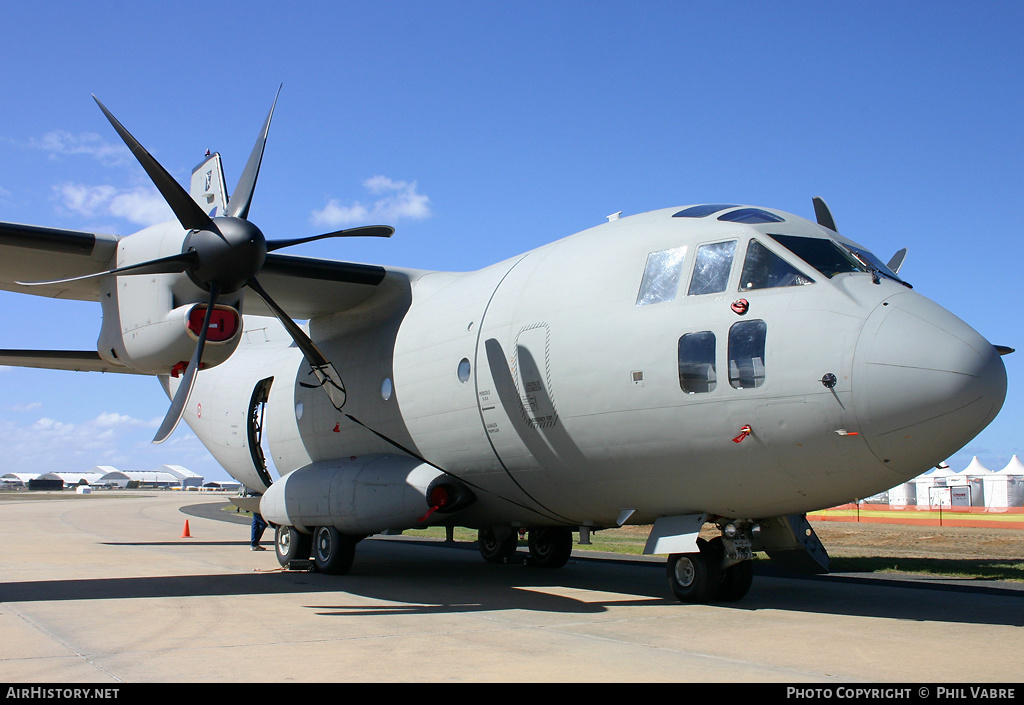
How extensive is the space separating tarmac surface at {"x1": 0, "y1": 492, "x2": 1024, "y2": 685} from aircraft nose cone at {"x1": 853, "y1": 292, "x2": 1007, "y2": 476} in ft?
5.36

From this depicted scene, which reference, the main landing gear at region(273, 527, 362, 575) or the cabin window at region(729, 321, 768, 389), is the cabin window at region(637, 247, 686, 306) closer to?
the cabin window at region(729, 321, 768, 389)

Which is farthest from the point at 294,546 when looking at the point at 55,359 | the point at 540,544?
the point at 55,359

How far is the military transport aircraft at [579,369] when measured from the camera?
7.40 metres

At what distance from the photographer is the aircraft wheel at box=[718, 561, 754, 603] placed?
896 cm

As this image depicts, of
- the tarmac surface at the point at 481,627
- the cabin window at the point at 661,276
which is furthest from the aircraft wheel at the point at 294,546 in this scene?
the cabin window at the point at 661,276

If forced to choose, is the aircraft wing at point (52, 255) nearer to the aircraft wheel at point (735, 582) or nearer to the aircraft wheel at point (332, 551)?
the aircraft wheel at point (332, 551)

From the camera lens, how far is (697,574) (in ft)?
29.2

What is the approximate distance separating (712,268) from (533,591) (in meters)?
4.73

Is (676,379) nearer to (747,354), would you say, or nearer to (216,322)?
(747,354)

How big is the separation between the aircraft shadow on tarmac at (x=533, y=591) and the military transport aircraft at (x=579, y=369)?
23.7 inches

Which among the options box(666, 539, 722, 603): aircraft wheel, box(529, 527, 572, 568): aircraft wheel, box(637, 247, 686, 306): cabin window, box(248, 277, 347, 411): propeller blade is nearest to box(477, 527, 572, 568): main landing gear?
box(529, 527, 572, 568): aircraft wheel

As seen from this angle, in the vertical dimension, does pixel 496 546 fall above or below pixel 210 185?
below

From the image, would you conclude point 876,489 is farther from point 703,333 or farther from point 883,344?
point 703,333
